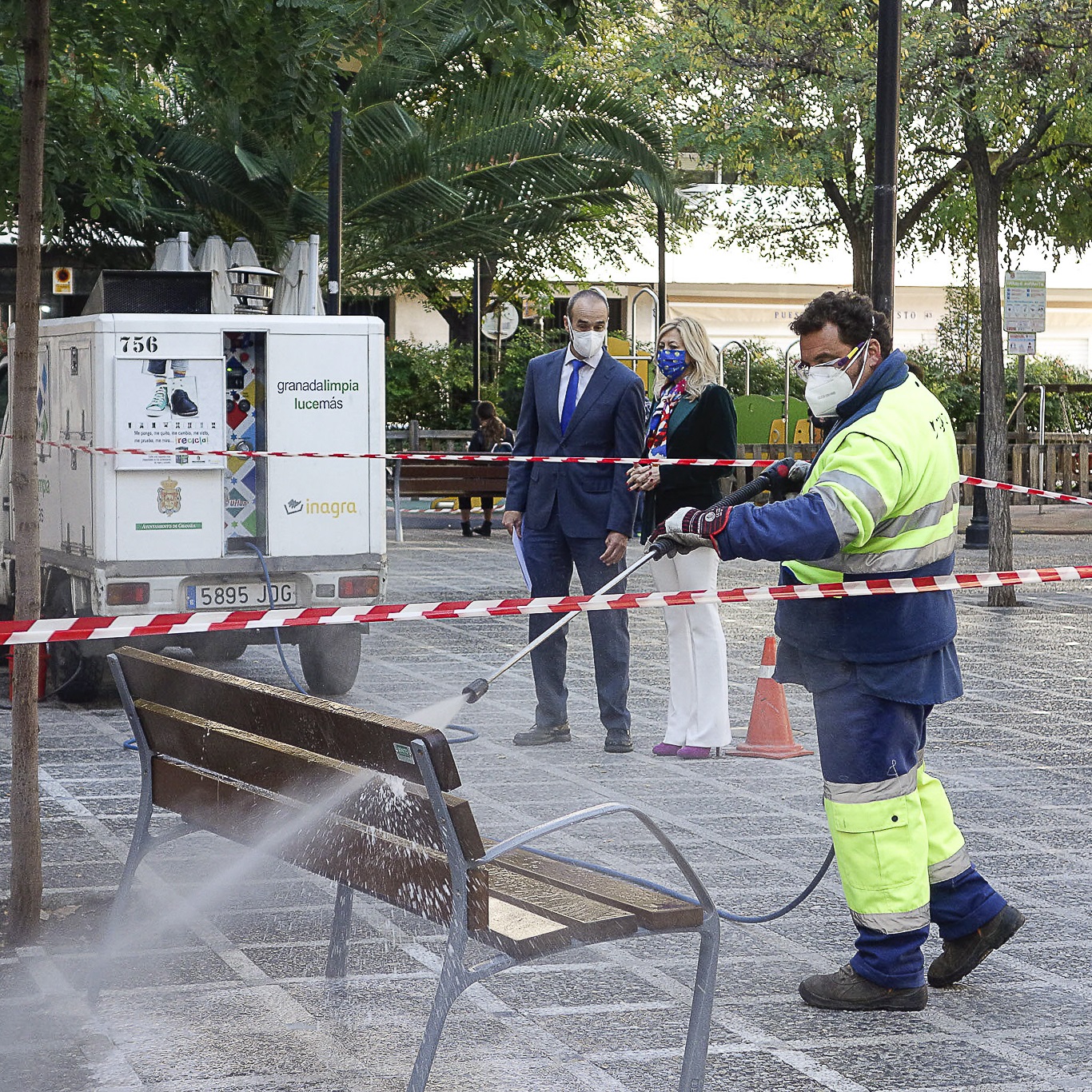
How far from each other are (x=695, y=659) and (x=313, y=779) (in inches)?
151

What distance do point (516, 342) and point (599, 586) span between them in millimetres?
27240

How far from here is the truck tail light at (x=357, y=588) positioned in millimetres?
9141

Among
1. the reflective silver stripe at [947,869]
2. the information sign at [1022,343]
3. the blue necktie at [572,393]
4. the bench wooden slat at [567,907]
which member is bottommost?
the reflective silver stripe at [947,869]

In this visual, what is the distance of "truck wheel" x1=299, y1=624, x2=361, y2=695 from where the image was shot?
9.17 m

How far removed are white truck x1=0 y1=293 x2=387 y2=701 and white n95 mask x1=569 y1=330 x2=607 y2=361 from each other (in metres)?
1.59

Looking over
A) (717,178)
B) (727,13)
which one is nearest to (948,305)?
(717,178)

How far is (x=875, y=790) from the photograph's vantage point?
14.4 ft

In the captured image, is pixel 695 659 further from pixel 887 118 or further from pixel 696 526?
pixel 887 118

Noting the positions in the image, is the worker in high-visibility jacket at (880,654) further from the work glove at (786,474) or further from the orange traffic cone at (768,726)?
the orange traffic cone at (768,726)

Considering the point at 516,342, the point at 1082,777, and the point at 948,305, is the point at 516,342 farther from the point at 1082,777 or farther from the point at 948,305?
the point at 1082,777

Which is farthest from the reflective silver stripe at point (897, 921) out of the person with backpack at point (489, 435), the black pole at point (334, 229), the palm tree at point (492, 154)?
the palm tree at point (492, 154)

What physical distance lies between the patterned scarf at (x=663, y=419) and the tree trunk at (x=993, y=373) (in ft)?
19.5

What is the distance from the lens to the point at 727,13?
16.9 m

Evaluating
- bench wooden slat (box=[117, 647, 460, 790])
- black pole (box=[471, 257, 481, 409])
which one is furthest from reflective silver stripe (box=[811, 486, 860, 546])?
black pole (box=[471, 257, 481, 409])
